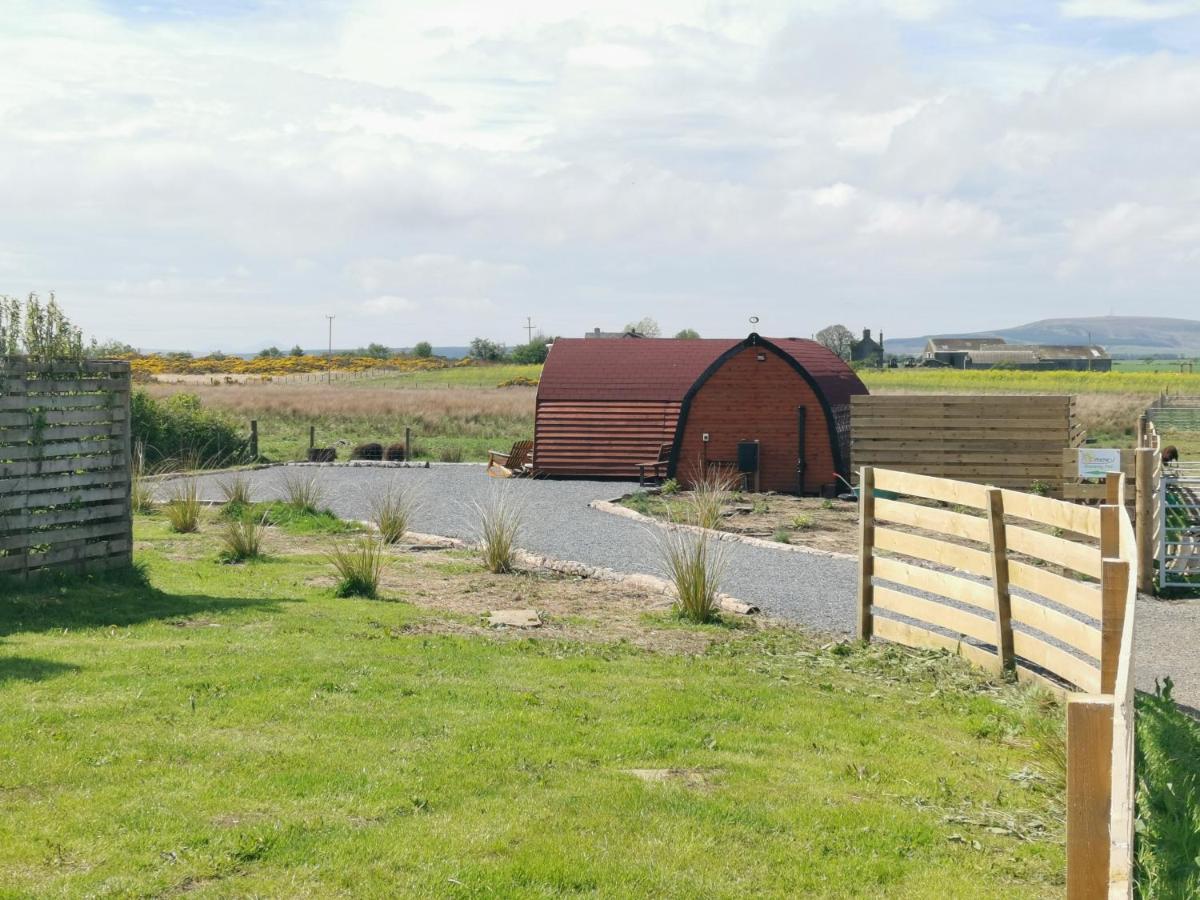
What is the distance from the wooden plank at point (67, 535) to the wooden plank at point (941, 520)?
7240 mm

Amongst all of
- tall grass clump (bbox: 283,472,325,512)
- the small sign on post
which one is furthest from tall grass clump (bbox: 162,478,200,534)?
the small sign on post

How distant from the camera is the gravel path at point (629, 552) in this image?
1125cm

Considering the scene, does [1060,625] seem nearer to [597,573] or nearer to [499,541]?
[597,573]

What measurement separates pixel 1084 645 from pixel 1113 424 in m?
41.7

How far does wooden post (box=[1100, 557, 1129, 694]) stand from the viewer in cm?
591

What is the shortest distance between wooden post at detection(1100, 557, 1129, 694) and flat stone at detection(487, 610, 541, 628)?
199 inches

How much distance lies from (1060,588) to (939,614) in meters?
1.72

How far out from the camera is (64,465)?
11781mm

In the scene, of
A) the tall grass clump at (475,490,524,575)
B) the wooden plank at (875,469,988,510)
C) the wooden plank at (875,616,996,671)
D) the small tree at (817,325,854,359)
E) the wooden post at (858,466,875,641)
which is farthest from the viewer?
the small tree at (817,325,854,359)

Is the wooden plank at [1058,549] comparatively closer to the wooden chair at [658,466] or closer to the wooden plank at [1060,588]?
the wooden plank at [1060,588]

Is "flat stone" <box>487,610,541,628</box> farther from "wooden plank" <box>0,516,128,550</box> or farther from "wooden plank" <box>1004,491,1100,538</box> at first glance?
"wooden plank" <box>1004,491,1100,538</box>

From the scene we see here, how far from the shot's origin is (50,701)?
23.9 ft

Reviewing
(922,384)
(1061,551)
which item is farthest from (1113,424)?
(1061,551)

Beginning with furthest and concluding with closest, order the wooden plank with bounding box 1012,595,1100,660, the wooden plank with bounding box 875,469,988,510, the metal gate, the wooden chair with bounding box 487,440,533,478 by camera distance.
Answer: the wooden chair with bounding box 487,440,533,478 < the metal gate < the wooden plank with bounding box 875,469,988,510 < the wooden plank with bounding box 1012,595,1100,660
